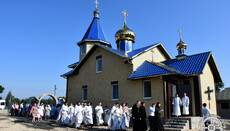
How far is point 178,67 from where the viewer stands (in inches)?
564

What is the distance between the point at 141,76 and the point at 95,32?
37.4ft

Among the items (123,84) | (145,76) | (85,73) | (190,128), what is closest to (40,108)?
(85,73)

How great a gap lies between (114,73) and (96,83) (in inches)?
90.3

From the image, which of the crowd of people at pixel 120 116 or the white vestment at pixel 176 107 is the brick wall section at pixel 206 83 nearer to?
the white vestment at pixel 176 107

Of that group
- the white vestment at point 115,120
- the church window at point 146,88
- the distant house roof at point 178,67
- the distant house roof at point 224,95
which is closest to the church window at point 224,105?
the distant house roof at point 224,95

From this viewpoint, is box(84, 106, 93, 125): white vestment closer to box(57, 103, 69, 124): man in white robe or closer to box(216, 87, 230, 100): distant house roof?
box(57, 103, 69, 124): man in white robe

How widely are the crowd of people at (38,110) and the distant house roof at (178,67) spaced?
361 inches

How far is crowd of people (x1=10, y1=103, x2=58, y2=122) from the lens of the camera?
57.5ft

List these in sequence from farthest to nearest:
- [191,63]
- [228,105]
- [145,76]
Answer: [228,105], [191,63], [145,76]

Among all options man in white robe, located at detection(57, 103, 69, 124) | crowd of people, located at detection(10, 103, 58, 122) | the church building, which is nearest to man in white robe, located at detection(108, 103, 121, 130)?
the church building

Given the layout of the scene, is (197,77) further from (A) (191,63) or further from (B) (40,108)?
(B) (40,108)

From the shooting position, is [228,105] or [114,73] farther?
[228,105]

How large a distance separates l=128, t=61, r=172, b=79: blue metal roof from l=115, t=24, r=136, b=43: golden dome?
483cm

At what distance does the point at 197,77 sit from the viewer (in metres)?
13.2
